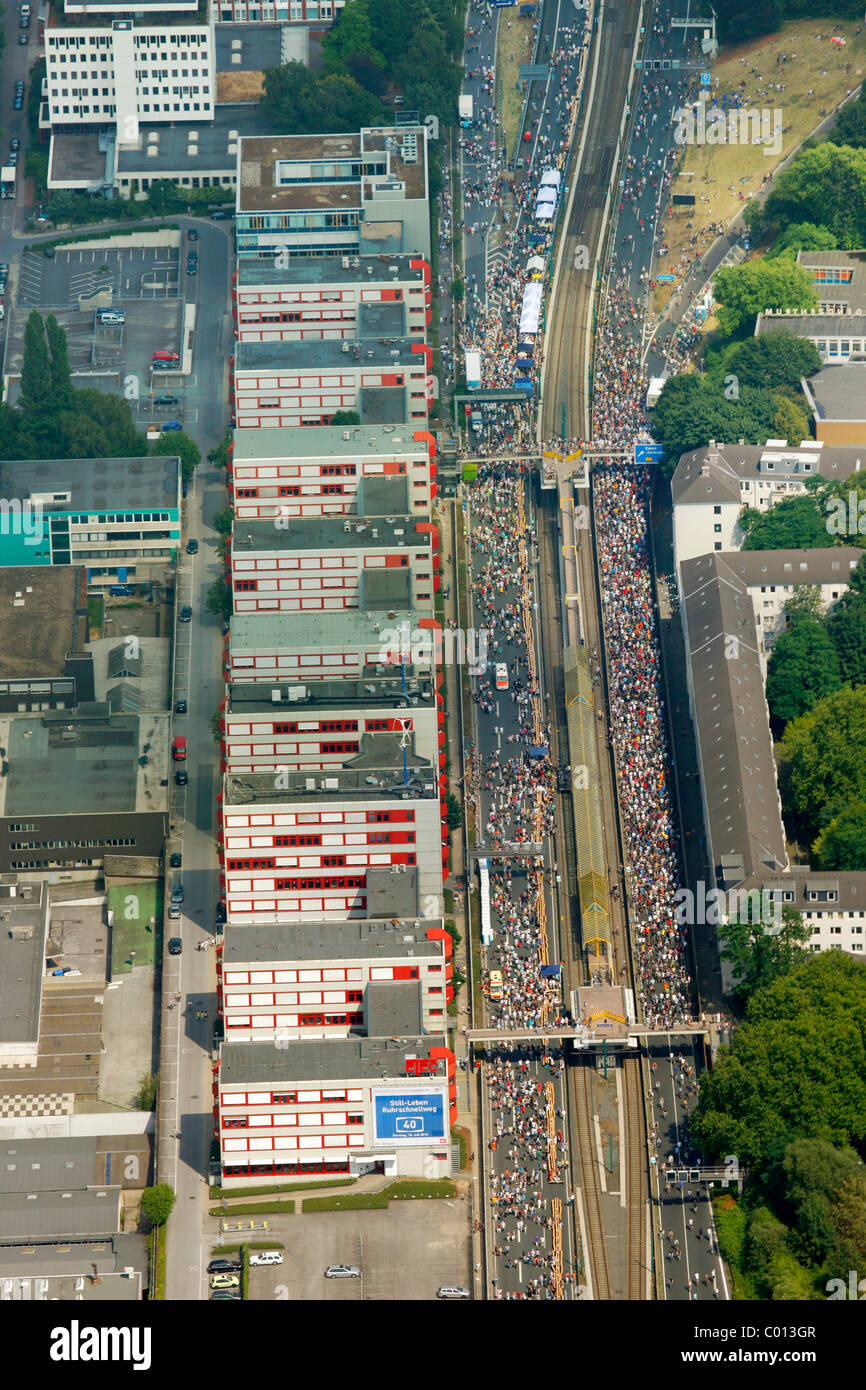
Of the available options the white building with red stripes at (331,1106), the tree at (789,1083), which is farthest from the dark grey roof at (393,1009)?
the tree at (789,1083)

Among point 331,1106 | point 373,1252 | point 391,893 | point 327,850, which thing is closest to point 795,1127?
point 373,1252

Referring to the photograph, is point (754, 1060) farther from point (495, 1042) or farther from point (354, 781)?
point (354, 781)

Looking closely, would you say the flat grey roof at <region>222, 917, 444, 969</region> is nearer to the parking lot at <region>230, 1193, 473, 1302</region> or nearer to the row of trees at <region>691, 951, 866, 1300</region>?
the parking lot at <region>230, 1193, 473, 1302</region>

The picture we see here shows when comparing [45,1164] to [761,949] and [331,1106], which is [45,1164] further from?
[761,949]

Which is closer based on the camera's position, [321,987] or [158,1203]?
[158,1203]

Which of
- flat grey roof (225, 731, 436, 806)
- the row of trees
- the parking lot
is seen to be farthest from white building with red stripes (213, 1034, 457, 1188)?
flat grey roof (225, 731, 436, 806)
